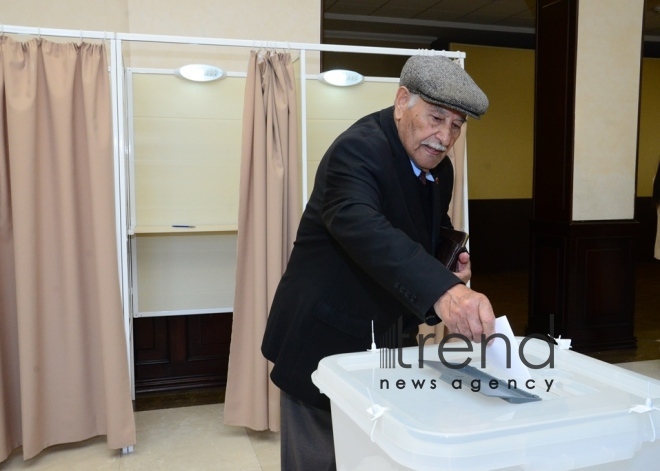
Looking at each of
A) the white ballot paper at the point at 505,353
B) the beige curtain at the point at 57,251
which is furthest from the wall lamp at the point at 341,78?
the white ballot paper at the point at 505,353

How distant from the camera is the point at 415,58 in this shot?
4.58 feet

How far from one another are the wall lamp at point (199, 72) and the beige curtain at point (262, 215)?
1.90 feet

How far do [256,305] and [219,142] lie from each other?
45.1 inches

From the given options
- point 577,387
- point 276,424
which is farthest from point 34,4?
point 577,387

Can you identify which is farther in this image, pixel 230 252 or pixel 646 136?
pixel 646 136

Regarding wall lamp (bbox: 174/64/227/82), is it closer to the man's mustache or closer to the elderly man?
the elderly man

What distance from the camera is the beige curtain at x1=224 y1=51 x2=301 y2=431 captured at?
9.72 ft

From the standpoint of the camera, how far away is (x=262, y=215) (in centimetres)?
296

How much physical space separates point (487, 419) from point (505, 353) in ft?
0.41

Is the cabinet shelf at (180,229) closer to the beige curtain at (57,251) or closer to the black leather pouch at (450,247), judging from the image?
Answer: the beige curtain at (57,251)

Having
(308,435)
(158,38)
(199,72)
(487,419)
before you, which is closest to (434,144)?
(487,419)

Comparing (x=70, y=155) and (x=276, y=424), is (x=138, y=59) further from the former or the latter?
(x=276, y=424)

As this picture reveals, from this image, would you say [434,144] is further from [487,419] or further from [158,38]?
[158,38]

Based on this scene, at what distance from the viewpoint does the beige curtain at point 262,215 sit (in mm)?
2963
